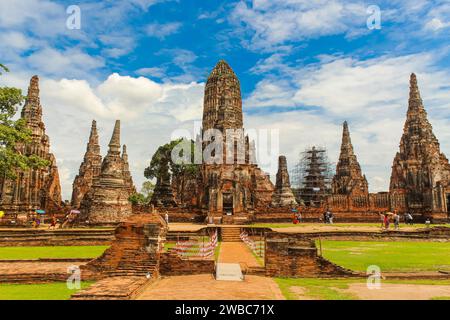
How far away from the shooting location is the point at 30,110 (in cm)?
3378

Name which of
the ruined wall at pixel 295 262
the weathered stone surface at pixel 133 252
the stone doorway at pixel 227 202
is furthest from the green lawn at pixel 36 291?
the stone doorway at pixel 227 202

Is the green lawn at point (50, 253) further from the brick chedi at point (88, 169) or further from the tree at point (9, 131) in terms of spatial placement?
the brick chedi at point (88, 169)

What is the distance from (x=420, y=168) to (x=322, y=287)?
123 ft

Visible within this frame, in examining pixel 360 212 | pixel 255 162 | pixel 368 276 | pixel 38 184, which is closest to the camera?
pixel 368 276

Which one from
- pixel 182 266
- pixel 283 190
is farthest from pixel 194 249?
pixel 283 190

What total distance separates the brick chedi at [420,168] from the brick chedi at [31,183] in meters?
36.3

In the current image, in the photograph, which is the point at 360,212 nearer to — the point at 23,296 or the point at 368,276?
the point at 368,276

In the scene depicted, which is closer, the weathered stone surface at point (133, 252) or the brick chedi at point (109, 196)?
the weathered stone surface at point (133, 252)

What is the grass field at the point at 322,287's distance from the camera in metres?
7.60

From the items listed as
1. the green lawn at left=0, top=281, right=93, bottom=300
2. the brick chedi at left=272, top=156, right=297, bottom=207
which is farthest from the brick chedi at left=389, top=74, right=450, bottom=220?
the green lawn at left=0, top=281, right=93, bottom=300

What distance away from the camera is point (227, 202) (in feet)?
112
